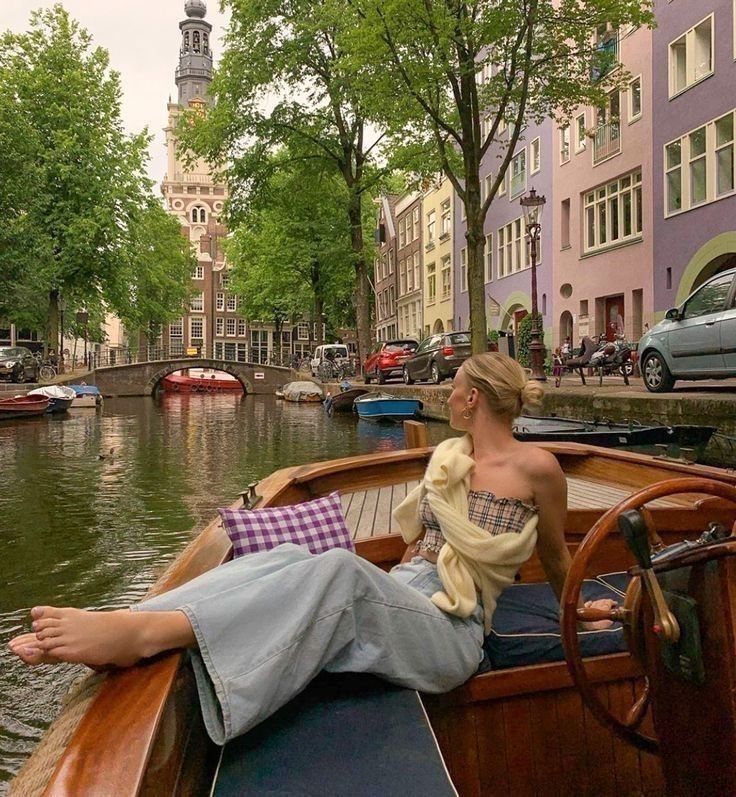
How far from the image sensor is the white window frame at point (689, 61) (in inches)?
651

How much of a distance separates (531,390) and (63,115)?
27782mm

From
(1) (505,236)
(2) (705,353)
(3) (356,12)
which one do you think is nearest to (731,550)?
(2) (705,353)

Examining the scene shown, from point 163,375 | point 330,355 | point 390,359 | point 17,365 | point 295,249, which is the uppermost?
point 295,249

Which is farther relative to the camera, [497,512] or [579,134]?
[579,134]

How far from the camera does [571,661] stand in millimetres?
1896

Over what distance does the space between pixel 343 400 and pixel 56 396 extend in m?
7.47

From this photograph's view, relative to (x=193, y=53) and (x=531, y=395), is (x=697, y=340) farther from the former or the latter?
(x=193, y=53)

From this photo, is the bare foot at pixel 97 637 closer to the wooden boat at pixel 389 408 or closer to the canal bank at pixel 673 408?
the canal bank at pixel 673 408

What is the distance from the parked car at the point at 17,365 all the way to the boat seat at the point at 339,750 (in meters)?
25.2

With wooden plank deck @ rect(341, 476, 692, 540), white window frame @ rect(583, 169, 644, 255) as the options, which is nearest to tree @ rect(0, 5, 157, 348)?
white window frame @ rect(583, 169, 644, 255)

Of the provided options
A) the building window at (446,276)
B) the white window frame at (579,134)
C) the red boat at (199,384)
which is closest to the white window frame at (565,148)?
the white window frame at (579,134)

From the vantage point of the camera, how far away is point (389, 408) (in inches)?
695

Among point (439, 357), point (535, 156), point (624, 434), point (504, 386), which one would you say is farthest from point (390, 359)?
point (504, 386)

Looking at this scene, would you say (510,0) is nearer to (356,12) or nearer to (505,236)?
(356,12)
